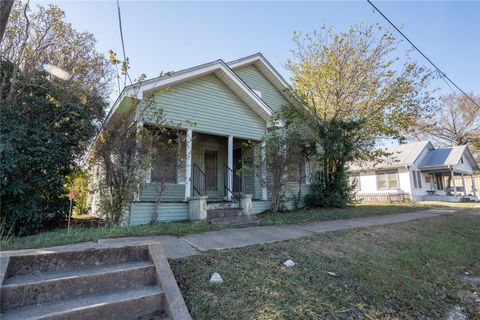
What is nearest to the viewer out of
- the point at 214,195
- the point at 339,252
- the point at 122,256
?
the point at 122,256

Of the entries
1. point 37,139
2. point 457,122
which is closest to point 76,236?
point 37,139

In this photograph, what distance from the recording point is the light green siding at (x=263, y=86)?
12070 mm

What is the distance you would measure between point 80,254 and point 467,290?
5.39 metres

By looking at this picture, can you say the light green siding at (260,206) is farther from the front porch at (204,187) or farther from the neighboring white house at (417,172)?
the neighboring white house at (417,172)

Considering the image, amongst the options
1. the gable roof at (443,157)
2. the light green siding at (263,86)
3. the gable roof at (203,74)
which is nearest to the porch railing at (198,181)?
the gable roof at (203,74)

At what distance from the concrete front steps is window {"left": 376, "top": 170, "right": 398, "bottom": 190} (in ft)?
76.6

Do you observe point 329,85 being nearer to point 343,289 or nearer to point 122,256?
point 343,289

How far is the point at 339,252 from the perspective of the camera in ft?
14.6

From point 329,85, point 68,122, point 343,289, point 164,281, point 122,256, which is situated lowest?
point 343,289

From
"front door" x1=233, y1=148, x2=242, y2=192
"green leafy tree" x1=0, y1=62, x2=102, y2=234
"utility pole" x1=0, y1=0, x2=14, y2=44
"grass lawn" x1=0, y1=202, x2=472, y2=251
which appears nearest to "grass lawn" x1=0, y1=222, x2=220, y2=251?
"grass lawn" x1=0, y1=202, x2=472, y2=251

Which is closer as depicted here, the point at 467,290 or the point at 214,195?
the point at 467,290

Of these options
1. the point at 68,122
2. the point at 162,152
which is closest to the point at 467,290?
the point at 162,152

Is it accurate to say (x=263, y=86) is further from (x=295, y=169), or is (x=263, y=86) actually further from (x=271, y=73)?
(x=295, y=169)

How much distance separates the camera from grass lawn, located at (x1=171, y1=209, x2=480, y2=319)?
2.64 meters
